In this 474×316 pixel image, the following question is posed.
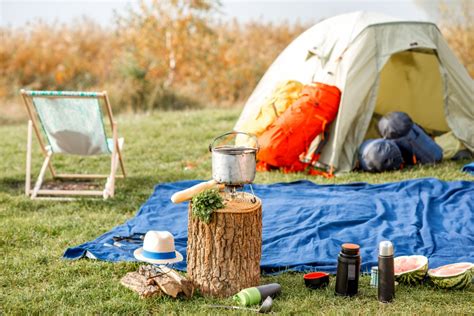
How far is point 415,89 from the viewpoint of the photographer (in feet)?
26.6

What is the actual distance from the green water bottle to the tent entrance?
485cm

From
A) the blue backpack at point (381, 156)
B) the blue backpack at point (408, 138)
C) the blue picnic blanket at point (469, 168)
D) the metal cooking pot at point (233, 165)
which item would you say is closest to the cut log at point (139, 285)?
the metal cooking pot at point (233, 165)

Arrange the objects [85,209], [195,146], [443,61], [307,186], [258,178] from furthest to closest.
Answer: [195,146], [443,61], [258,178], [307,186], [85,209]

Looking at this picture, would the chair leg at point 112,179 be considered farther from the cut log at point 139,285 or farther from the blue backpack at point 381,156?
the blue backpack at point 381,156

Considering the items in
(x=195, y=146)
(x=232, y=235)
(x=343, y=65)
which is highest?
(x=343, y=65)

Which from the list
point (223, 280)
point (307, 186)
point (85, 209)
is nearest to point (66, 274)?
point (223, 280)

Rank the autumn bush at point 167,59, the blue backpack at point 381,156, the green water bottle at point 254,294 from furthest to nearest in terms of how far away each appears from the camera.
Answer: the autumn bush at point 167,59 → the blue backpack at point 381,156 → the green water bottle at point 254,294

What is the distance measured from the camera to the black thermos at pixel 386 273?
354 centimetres

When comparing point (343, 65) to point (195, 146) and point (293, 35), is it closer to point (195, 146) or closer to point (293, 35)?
point (195, 146)

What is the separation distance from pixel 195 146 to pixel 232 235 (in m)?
4.83

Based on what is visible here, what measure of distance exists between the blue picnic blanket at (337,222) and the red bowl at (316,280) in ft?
0.97

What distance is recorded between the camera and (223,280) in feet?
11.8

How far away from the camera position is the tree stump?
3551mm

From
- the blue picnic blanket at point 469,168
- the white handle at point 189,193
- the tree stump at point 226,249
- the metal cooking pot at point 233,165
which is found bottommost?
the blue picnic blanket at point 469,168
